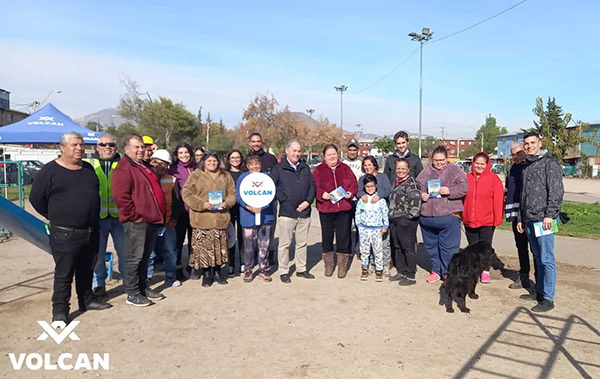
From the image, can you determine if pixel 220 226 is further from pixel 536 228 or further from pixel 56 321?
pixel 536 228

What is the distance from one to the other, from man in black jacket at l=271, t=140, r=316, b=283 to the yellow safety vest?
2.23 meters

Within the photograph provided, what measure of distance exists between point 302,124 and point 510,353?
51.3 meters

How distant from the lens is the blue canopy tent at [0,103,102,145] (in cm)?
1088

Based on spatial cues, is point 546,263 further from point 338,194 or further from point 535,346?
point 338,194

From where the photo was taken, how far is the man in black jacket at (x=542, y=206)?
15.6ft

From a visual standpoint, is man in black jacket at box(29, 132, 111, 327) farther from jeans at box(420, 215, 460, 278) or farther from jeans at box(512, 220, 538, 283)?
jeans at box(512, 220, 538, 283)

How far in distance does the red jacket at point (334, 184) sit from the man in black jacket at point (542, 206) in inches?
91.9

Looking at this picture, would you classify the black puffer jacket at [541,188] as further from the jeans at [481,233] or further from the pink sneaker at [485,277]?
the pink sneaker at [485,277]

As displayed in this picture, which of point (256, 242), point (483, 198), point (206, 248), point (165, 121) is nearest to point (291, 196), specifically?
point (256, 242)

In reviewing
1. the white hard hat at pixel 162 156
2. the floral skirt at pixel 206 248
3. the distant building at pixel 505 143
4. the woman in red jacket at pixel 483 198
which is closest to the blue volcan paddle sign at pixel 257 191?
the floral skirt at pixel 206 248

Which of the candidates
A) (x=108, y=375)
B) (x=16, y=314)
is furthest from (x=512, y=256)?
(x=16, y=314)

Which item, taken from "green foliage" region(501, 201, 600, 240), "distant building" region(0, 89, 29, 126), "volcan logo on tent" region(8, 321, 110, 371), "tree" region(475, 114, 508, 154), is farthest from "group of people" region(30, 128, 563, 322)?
"tree" region(475, 114, 508, 154)

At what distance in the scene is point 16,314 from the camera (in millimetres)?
4691

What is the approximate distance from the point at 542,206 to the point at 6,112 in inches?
2500
